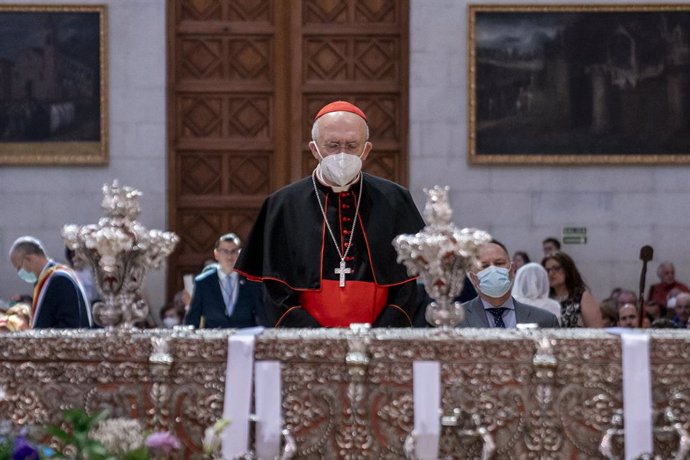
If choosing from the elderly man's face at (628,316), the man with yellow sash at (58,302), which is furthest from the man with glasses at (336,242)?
the elderly man's face at (628,316)

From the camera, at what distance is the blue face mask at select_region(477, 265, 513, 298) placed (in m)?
7.22

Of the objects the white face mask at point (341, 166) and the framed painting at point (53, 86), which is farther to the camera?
the framed painting at point (53, 86)

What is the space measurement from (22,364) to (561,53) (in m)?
11.7

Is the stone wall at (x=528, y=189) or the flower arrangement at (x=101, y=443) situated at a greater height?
the stone wall at (x=528, y=189)

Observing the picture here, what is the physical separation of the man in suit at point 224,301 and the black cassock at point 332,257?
201 inches

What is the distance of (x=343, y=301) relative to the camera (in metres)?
6.39

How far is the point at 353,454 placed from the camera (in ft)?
16.7

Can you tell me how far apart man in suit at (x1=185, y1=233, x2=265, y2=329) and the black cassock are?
16.7 ft

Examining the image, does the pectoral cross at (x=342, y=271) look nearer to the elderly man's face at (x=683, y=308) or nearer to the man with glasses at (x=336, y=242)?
the man with glasses at (x=336, y=242)

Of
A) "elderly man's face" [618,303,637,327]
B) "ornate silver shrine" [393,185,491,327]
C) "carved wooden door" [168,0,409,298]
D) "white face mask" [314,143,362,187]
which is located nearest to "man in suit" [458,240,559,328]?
"white face mask" [314,143,362,187]

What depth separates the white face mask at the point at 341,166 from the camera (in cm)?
633

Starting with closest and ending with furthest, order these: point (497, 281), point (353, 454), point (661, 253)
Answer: point (353, 454) → point (497, 281) → point (661, 253)

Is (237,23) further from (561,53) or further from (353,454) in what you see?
(353,454)

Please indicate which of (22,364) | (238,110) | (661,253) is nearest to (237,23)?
(238,110)
